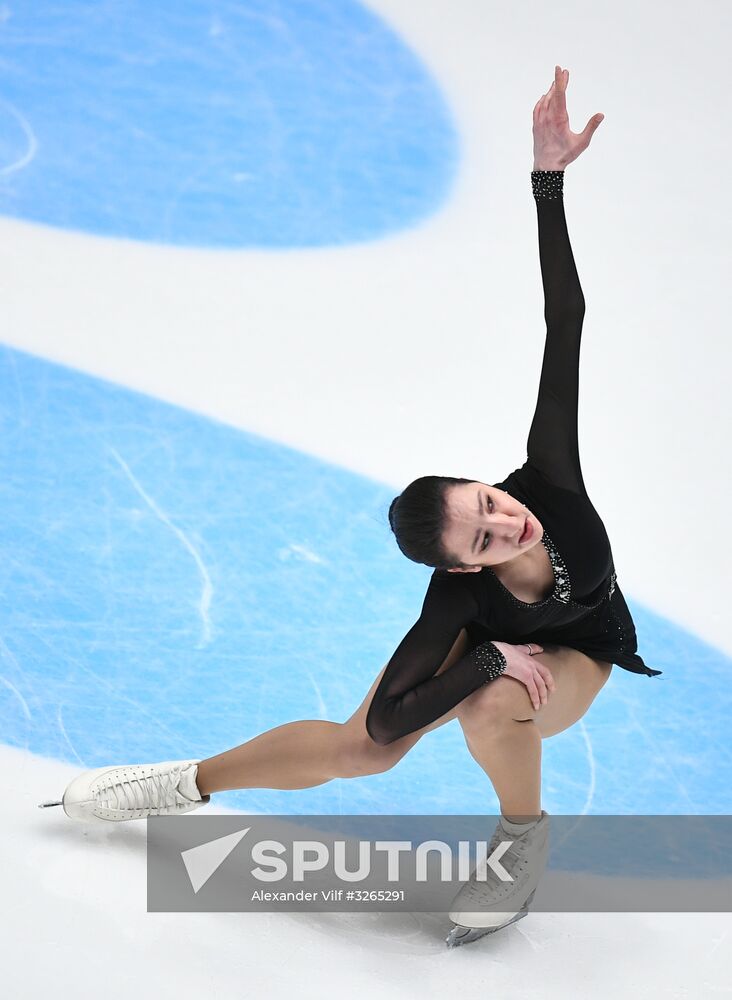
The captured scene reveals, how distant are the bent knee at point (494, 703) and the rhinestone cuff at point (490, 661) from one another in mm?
19

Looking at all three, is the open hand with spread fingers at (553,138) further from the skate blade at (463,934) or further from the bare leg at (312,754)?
the skate blade at (463,934)

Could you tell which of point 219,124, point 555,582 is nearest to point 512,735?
point 555,582

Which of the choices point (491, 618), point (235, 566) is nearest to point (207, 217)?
point (235, 566)

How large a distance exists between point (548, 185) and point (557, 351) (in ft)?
1.16

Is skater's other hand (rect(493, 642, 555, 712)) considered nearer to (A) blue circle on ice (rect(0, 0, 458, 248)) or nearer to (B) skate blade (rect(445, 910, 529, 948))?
(B) skate blade (rect(445, 910, 529, 948))

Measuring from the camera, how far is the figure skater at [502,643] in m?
2.41

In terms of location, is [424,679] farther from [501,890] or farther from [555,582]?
[501,890]

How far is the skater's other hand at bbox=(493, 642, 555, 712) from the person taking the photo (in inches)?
96.9

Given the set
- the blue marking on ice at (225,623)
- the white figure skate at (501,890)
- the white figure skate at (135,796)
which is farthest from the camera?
the blue marking on ice at (225,623)

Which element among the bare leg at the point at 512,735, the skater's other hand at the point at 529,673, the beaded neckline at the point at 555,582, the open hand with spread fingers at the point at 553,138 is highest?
the open hand with spread fingers at the point at 553,138

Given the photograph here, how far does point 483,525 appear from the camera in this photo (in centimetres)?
237

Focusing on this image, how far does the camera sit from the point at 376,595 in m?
3.82

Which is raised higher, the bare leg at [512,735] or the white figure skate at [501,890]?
the bare leg at [512,735]

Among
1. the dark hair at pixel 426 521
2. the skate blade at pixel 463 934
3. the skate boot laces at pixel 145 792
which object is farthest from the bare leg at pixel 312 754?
the skate blade at pixel 463 934
